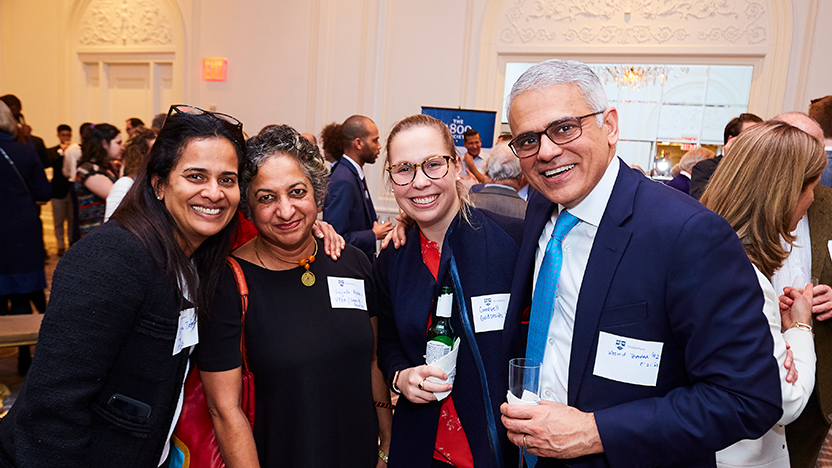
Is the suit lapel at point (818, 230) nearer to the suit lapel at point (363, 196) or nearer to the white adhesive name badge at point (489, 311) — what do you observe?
the white adhesive name badge at point (489, 311)

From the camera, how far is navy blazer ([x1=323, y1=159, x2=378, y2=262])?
3.62 metres

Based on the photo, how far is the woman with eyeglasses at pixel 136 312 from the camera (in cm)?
112

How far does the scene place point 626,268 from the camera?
45.0 inches

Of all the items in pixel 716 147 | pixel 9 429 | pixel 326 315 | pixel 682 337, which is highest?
pixel 716 147

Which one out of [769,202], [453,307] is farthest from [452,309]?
[769,202]

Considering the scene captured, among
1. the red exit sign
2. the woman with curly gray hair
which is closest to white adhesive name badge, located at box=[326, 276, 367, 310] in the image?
the woman with curly gray hair

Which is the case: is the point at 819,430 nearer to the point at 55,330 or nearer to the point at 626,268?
the point at 626,268

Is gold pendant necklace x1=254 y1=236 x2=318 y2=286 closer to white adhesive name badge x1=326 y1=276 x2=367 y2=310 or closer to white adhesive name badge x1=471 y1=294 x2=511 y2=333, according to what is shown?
white adhesive name badge x1=326 y1=276 x2=367 y2=310

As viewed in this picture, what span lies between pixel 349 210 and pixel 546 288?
2.61 metres

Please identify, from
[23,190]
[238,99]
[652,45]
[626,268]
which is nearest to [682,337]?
[626,268]

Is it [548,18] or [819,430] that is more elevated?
[548,18]

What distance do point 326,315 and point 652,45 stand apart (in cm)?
598

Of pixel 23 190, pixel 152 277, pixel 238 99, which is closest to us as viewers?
pixel 152 277

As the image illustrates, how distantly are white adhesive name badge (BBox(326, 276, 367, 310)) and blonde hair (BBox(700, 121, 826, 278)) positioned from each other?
110cm
